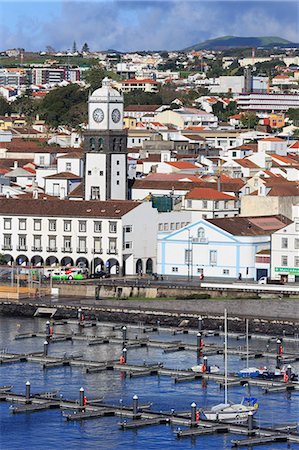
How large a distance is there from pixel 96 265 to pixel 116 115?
567 centimetres

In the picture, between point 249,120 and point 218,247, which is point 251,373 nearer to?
point 218,247

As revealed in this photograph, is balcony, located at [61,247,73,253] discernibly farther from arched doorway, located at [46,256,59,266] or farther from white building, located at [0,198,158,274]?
arched doorway, located at [46,256,59,266]

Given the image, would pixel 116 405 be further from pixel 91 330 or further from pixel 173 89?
pixel 173 89

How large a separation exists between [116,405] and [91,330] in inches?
398

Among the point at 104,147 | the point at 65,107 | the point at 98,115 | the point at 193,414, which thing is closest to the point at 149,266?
the point at 104,147

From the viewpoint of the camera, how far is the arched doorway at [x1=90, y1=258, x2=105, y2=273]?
4681 centimetres

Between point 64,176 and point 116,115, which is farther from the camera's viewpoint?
point 64,176

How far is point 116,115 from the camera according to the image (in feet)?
167

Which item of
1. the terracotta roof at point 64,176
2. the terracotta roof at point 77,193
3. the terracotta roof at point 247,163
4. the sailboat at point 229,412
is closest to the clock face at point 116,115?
the terracotta roof at point 77,193

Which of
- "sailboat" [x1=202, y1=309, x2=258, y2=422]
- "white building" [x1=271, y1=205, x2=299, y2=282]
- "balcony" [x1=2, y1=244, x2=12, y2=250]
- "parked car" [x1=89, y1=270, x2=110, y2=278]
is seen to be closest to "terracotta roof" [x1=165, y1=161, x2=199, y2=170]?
"balcony" [x1=2, y1=244, x2=12, y2=250]

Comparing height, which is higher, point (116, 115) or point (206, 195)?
point (116, 115)

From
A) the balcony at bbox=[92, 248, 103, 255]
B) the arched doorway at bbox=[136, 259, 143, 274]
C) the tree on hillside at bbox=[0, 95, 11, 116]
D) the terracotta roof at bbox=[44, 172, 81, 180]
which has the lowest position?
the arched doorway at bbox=[136, 259, 143, 274]

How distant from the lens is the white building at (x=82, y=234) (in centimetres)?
4672

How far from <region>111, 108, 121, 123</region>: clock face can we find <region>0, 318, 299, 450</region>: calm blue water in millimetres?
11751
